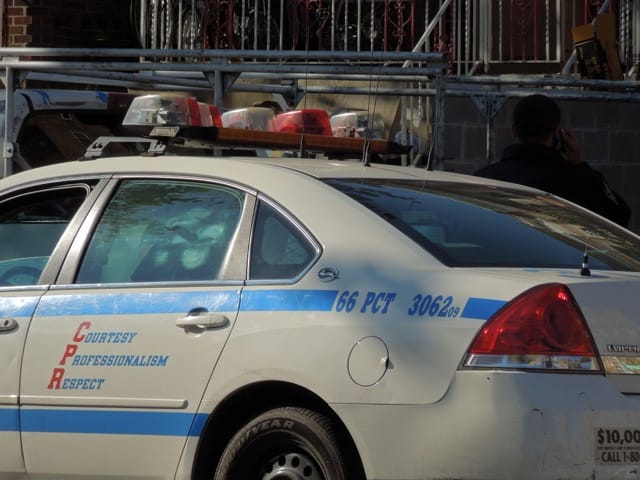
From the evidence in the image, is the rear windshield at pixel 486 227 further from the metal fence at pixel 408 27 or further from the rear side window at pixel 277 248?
the metal fence at pixel 408 27

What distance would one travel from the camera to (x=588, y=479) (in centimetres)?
390

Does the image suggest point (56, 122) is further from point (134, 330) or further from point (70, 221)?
point (134, 330)

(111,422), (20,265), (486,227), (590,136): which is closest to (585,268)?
(486,227)

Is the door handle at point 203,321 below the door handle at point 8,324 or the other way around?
the other way around

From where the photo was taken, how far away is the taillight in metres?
3.94

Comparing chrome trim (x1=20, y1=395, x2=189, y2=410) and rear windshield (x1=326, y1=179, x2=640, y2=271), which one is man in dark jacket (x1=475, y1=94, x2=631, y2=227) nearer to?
rear windshield (x1=326, y1=179, x2=640, y2=271)

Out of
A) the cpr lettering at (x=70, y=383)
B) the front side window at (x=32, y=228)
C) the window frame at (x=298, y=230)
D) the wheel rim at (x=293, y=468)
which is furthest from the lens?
the front side window at (x=32, y=228)

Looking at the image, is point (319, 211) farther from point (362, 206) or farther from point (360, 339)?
point (360, 339)

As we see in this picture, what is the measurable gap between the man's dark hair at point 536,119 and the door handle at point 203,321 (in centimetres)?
269

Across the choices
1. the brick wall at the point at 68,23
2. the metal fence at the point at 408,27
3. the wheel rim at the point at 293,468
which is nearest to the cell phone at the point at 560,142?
the wheel rim at the point at 293,468

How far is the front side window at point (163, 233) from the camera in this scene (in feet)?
15.5

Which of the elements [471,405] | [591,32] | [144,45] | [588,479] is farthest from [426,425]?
[144,45]

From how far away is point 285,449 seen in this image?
14.3ft

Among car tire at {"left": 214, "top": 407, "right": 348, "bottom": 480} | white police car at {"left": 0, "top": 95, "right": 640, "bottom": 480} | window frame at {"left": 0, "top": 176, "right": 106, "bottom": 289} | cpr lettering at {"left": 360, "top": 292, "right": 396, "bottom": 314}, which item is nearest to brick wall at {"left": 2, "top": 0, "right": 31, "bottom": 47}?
white police car at {"left": 0, "top": 95, "right": 640, "bottom": 480}
